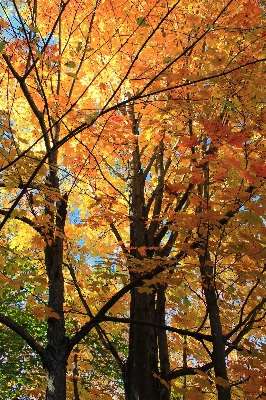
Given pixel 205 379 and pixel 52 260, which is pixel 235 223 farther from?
pixel 52 260

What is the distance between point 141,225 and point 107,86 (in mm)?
2694

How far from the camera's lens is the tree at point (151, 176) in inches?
142

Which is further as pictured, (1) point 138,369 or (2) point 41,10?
(2) point 41,10

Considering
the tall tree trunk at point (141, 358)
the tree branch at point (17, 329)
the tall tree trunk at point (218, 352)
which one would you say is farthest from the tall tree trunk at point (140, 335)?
the tree branch at point (17, 329)

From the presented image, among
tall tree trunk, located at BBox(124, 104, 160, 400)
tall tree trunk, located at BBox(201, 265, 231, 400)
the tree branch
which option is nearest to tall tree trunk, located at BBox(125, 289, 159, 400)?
tall tree trunk, located at BBox(124, 104, 160, 400)

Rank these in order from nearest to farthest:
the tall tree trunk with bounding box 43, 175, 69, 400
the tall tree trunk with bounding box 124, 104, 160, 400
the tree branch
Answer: the tree branch → the tall tree trunk with bounding box 43, 175, 69, 400 → the tall tree trunk with bounding box 124, 104, 160, 400

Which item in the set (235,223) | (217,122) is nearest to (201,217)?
(235,223)

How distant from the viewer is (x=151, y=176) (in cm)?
792

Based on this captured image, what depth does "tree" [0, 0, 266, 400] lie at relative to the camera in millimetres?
3613

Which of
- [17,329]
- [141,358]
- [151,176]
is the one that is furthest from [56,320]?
[151,176]

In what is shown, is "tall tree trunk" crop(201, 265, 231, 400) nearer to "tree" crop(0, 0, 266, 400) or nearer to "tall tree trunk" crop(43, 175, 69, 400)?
"tree" crop(0, 0, 266, 400)

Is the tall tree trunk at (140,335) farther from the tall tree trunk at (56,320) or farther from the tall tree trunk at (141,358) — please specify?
the tall tree trunk at (56,320)

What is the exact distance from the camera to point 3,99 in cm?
651

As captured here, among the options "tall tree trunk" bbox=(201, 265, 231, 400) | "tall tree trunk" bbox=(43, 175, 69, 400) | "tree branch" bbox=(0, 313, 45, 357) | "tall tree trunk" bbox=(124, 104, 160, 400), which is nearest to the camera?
"tree branch" bbox=(0, 313, 45, 357)
